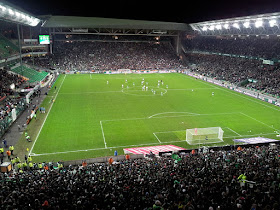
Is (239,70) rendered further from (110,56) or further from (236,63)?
(110,56)

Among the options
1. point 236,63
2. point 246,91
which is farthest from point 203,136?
point 236,63

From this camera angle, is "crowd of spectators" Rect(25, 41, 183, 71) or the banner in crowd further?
"crowd of spectators" Rect(25, 41, 183, 71)

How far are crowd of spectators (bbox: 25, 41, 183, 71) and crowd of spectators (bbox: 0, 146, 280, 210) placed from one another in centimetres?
5953

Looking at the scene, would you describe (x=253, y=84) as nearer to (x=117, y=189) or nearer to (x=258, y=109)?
(x=258, y=109)

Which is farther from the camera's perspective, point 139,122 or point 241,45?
point 241,45

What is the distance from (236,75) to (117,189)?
171 ft

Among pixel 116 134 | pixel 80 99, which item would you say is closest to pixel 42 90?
pixel 80 99

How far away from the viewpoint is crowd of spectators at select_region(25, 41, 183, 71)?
234 feet

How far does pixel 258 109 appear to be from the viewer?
3509 cm

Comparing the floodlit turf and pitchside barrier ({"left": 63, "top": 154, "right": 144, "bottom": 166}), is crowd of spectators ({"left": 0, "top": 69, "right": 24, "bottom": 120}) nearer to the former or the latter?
the floodlit turf

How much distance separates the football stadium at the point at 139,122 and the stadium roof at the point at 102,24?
0.38 metres

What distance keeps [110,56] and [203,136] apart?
60805 mm

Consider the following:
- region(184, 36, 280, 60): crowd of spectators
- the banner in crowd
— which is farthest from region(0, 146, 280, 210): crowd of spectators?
region(184, 36, 280, 60): crowd of spectators

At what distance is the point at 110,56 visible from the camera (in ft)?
260
